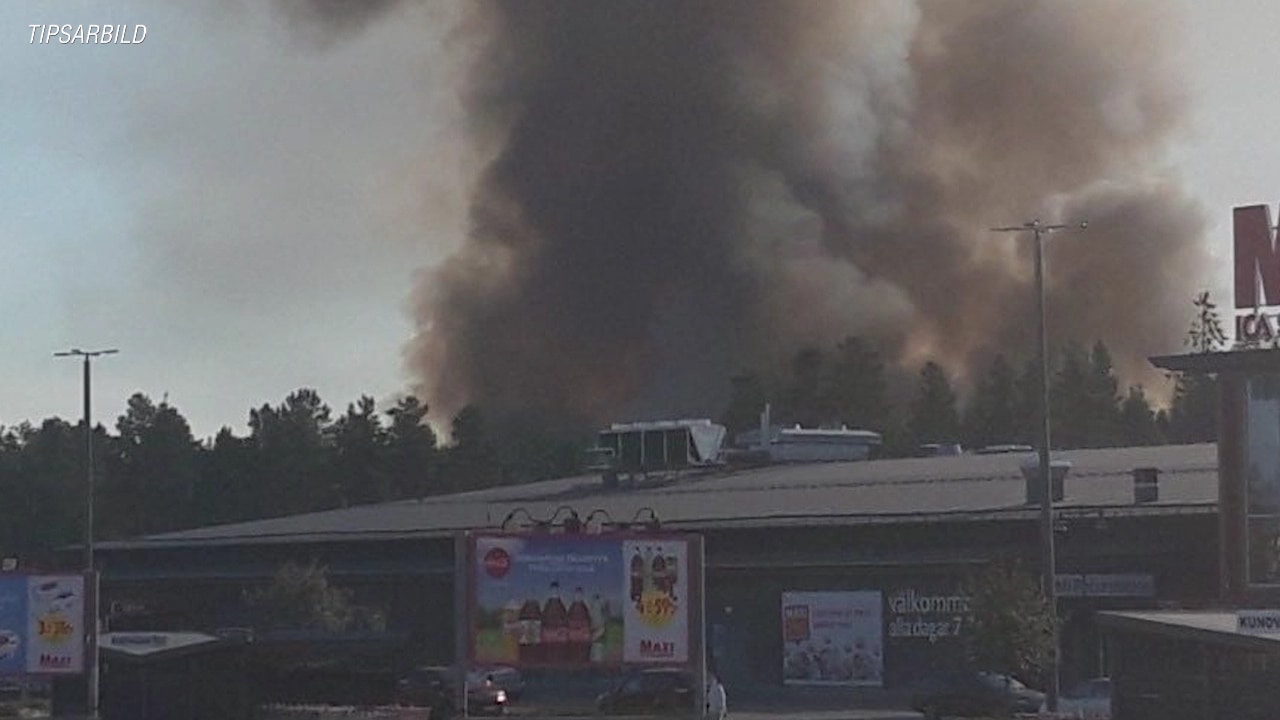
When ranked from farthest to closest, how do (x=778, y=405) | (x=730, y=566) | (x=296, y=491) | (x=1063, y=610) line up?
(x=778, y=405) < (x=296, y=491) < (x=730, y=566) < (x=1063, y=610)

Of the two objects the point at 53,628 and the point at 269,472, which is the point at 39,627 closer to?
the point at 53,628

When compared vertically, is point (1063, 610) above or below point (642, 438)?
below

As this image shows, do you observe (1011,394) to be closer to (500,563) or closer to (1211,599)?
(1211,599)

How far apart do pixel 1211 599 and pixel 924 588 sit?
8.22 metres

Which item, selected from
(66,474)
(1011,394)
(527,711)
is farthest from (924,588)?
(66,474)

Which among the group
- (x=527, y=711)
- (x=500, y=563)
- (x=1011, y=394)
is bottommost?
(x=527, y=711)

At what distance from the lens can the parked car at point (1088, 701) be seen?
45172mm

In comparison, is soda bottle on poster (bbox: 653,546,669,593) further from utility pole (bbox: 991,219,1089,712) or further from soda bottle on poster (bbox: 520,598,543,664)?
utility pole (bbox: 991,219,1089,712)

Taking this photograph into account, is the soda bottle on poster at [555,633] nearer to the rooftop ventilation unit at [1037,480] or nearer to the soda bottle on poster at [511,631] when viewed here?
the soda bottle on poster at [511,631]

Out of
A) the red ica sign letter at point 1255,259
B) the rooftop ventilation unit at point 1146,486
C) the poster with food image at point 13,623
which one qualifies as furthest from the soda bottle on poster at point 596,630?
the rooftop ventilation unit at point 1146,486

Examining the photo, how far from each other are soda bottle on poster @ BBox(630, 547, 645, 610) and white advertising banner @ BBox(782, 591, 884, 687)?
76.2ft

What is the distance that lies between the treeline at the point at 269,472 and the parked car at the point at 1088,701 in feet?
210

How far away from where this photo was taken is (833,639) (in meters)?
59.5

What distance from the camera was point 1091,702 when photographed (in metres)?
47.7
